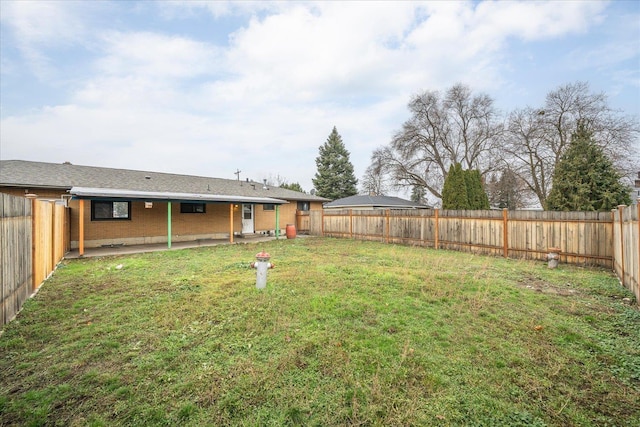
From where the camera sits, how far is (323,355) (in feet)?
9.97

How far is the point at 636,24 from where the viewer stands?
841cm

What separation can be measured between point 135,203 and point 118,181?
250 cm

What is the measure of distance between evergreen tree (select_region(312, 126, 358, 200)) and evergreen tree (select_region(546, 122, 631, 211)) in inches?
1007

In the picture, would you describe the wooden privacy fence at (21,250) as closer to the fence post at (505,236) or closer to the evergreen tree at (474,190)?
the fence post at (505,236)

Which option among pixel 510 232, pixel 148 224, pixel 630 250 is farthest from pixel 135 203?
pixel 630 250

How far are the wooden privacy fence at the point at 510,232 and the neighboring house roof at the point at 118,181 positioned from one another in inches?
269

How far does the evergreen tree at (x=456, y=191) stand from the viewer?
18031mm

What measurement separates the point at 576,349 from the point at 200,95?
53.6 feet

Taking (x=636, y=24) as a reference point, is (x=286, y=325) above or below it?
below

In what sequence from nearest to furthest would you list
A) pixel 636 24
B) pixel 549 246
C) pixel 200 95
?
pixel 636 24, pixel 549 246, pixel 200 95

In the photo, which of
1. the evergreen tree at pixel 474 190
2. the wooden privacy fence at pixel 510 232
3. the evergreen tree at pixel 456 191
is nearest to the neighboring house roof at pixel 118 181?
the wooden privacy fence at pixel 510 232

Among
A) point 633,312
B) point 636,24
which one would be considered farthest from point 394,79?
point 633,312

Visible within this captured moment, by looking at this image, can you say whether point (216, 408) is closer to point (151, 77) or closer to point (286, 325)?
point (286, 325)

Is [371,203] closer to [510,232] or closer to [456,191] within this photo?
[456,191]
